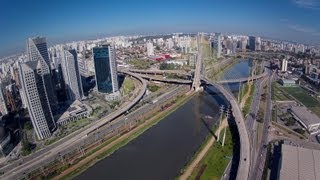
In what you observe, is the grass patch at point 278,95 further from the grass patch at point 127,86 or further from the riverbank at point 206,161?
the grass patch at point 127,86

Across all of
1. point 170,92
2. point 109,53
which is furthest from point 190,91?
point 109,53

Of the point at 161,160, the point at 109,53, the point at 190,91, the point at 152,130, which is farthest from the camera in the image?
the point at 190,91

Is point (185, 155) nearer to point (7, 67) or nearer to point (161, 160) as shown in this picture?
point (161, 160)

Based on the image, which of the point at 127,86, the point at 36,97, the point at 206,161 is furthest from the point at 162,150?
the point at 127,86

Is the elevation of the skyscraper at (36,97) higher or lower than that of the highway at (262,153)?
higher

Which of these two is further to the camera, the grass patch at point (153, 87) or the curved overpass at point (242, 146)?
the grass patch at point (153, 87)

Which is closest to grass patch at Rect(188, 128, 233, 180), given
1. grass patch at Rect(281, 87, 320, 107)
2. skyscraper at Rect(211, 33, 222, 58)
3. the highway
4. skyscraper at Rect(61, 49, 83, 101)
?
the highway

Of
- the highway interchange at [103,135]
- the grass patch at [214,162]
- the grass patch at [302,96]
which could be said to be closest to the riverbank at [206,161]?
the grass patch at [214,162]
